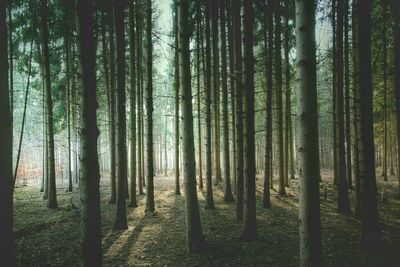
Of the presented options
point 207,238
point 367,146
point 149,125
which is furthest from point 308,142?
point 149,125

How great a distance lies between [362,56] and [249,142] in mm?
3311

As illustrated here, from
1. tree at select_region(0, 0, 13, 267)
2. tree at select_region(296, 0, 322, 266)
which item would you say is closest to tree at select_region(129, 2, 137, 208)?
tree at select_region(0, 0, 13, 267)

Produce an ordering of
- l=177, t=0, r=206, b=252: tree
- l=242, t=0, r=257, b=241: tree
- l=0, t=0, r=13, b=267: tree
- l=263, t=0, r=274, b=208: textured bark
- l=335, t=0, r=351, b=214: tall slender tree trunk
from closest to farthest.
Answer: l=0, t=0, r=13, b=267: tree < l=177, t=0, r=206, b=252: tree < l=242, t=0, r=257, b=241: tree < l=335, t=0, r=351, b=214: tall slender tree trunk < l=263, t=0, r=274, b=208: textured bark

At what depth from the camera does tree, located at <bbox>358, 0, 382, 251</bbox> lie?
22.8 ft

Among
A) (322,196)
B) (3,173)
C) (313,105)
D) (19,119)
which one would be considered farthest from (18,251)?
(19,119)

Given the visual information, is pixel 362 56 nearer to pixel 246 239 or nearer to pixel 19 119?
pixel 246 239

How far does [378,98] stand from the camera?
17938 millimetres

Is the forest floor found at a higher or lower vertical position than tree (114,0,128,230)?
lower

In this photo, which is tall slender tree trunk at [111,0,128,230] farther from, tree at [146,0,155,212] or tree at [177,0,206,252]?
tree at [177,0,206,252]

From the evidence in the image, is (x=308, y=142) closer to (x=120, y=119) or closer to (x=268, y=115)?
(x=120, y=119)

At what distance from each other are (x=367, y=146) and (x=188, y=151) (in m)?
4.17

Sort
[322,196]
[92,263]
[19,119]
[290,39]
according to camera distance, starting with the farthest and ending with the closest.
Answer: [19,119]
[290,39]
[322,196]
[92,263]

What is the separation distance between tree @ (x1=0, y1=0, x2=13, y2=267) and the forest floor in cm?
289

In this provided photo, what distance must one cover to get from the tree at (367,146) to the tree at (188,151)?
3.91 meters
